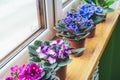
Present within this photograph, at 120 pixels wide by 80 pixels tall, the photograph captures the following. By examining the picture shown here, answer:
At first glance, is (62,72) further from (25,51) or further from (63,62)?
(25,51)

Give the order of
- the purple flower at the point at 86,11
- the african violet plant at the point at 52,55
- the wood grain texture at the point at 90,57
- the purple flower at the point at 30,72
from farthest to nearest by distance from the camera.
Answer: the purple flower at the point at 86,11 < the wood grain texture at the point at 90,57 < the african violet plant at the point at 52,55 < the purple flower at the point at 30,72

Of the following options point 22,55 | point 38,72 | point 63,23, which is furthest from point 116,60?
point 38,72

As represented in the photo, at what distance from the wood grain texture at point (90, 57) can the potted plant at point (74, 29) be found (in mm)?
71

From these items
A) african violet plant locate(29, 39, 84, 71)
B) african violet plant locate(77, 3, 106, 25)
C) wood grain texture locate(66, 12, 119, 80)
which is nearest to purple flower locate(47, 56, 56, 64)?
african violet plant locate(29, 39, 84, 71)

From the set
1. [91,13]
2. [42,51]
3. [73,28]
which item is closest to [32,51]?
[42,51]

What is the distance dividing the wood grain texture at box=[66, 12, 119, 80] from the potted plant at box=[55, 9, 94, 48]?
0.23 ft

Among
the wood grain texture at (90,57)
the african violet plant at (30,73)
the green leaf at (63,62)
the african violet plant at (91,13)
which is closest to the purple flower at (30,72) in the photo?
the african violet plant at (30,73)

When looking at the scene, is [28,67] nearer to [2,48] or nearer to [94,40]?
[2,48]

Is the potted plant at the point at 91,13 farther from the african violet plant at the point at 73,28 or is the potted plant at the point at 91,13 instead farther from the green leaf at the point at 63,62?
the green leaf at the point at 63,62

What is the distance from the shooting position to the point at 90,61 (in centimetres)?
88

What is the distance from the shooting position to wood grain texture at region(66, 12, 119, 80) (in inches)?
31.7

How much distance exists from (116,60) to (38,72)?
1155 mm

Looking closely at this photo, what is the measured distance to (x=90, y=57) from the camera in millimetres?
917

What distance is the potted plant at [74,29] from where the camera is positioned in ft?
2.89
